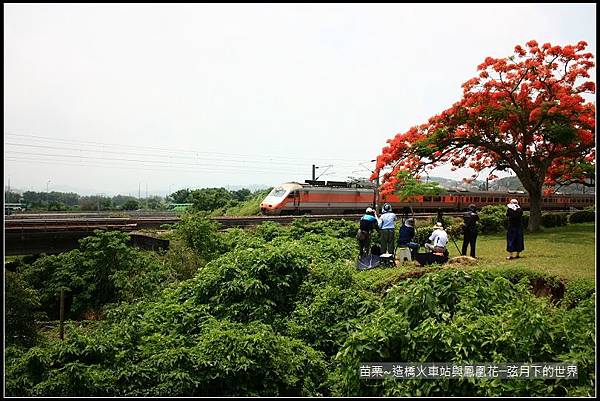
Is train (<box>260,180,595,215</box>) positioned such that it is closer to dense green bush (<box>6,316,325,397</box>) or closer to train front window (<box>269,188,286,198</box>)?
train front window (<box>269,188,286,198</box>)

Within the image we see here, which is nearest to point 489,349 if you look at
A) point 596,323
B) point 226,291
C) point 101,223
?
point 596,323

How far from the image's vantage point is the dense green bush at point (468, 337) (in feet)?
14.6

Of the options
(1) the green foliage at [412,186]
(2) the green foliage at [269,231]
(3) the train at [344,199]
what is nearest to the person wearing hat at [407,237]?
(1) the green foliage at [412,186]

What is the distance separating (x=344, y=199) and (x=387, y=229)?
17895 millimetres

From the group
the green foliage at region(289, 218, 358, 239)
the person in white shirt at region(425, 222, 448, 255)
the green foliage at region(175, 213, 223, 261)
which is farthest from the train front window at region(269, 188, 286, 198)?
the person in white shirt at region(425, 222, 448, 255)

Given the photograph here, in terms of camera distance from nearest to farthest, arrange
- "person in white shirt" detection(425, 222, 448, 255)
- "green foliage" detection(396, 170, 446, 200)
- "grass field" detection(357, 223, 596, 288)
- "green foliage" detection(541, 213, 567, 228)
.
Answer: "grass field" detection(357, 223, 596, 288)
"person in white shirt" detection(425, 222, 448, 255)
"green foliage" detection(396, 170, 446, 200)
"green foliage" detection(541, 213, 567, 228)

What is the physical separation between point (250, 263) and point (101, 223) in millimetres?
12098

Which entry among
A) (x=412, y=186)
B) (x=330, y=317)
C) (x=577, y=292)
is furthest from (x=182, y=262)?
(x=577, y=292)

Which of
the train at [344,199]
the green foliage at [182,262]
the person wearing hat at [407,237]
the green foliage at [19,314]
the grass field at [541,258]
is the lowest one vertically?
the green foliage at [19,314]

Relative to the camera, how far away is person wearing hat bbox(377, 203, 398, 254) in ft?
33.0

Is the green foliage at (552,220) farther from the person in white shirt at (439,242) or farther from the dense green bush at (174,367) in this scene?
the dense green bush at (174,367)

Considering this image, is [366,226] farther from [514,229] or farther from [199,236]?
[199,236]

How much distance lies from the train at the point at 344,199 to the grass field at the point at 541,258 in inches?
406

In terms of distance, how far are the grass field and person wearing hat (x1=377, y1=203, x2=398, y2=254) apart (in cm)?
59
